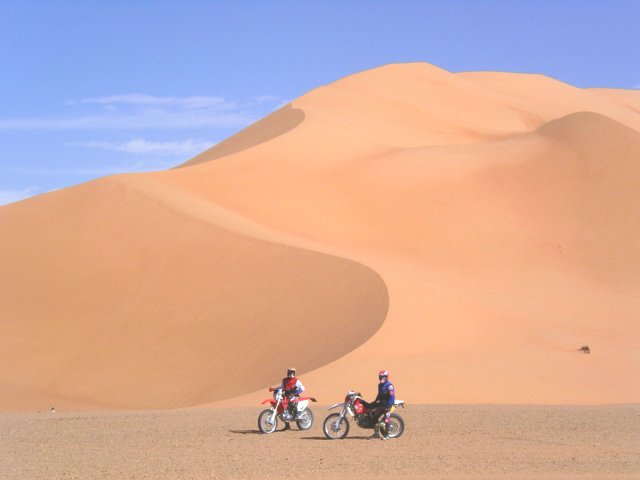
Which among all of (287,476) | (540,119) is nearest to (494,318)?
(287,476)

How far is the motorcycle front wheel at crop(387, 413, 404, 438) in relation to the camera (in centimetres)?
1588

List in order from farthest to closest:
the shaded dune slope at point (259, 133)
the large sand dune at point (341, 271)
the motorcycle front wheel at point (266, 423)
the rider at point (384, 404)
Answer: the shaded dune slope at point (259, 133), the large sand dune at point (341, 271), the motorcycle front wheel at point (266, 423), the rider at point (384, 404)

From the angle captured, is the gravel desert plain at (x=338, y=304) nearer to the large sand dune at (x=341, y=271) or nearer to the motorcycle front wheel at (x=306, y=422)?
the large sand dune at (x=341, y=271)

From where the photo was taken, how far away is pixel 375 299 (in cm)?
2761

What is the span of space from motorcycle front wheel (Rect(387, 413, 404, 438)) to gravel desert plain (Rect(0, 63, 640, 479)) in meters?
0.35

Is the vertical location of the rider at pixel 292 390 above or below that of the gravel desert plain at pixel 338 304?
below

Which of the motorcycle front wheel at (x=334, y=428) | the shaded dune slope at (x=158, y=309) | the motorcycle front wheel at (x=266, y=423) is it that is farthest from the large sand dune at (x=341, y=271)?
the motorcycle front wheel at (x=334, y=428)

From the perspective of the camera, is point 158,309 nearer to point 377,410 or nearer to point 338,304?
point 338,304

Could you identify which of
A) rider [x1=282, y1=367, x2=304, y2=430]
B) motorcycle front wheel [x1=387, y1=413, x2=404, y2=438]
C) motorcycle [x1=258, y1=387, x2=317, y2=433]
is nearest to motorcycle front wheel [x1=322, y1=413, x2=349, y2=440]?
motorcycle front wheel [x1=387, y1=413, x2=404, y2=438]

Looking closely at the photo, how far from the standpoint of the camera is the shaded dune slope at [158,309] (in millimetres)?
26641

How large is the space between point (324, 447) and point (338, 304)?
13.2 meters

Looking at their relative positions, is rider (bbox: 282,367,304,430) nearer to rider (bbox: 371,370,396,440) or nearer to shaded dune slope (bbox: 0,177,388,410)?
rider (bbox: 371,370,396,440)

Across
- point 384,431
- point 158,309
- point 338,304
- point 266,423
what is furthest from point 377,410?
point 158,309

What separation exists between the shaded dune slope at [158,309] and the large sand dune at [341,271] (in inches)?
2.7
